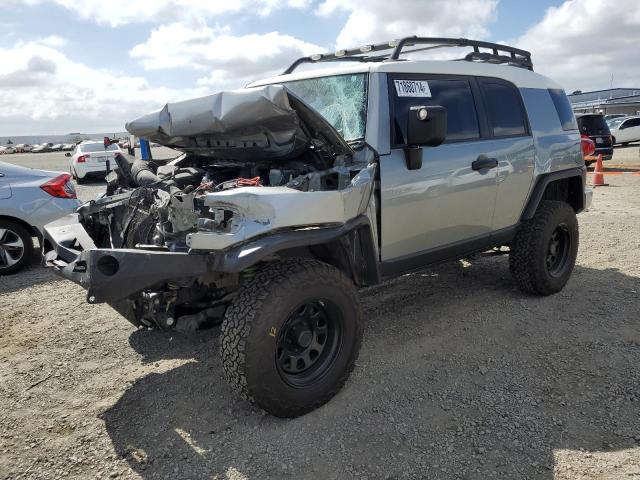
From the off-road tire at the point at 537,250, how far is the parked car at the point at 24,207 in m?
5.12

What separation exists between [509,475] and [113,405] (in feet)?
7.73

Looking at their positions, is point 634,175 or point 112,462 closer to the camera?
point 112,462

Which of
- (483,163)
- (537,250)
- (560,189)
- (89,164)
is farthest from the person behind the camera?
(89,164)

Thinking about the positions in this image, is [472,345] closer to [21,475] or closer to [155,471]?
[155,471]

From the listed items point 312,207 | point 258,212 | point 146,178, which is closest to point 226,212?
Result: point 258,212

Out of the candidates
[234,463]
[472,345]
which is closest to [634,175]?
[472,345]

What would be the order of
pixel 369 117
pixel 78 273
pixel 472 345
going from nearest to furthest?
pixel 78 273, pixel 369 117, pixel 472 345

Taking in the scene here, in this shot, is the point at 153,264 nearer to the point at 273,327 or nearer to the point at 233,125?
the point at 273,327

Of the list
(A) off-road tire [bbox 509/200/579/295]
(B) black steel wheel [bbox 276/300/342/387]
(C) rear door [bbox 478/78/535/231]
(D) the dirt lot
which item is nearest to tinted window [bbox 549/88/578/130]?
(C) rear door [bbox 478/78/535/231]

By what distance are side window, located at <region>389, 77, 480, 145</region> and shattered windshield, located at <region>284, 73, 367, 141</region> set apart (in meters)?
0.23

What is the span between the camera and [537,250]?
4.59 meters

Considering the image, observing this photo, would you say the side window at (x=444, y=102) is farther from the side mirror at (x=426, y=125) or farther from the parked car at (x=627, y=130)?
the parked car at (x=627, y=130)

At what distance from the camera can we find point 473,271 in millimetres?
5719

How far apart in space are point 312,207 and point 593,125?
16.9 meters
